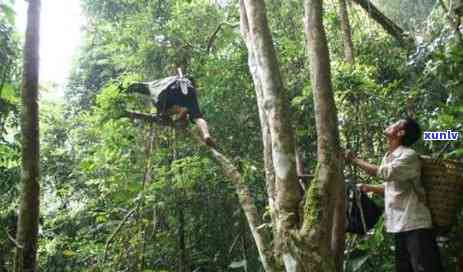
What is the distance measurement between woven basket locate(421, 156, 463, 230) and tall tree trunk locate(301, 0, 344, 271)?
70 cm

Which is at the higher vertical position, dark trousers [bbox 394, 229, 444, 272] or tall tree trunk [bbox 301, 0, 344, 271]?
tall tree trunk [bbox 301, 0, 344, 271]

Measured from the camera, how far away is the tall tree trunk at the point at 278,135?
3.11 metres

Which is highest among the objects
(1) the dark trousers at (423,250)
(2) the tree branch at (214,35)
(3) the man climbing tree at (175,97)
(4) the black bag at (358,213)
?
(2) the tree branch at (214,35)

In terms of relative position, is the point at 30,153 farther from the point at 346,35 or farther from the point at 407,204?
the point at 346,35

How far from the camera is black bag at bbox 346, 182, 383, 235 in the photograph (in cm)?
357

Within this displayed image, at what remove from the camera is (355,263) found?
13.9 feet

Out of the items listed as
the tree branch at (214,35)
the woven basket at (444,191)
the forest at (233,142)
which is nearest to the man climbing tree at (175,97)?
the forest at (233,142)

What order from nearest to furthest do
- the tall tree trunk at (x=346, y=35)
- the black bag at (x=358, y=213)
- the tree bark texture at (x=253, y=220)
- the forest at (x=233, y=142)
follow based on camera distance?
the forest at (x=233, y=142) < the tree bark texture at (x=253, y=220) < the black bag at (x=358, y=213) < the tall tree trunk at (x=346, y=35)

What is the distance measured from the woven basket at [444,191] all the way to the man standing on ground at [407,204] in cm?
6

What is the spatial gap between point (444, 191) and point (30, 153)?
3.09 m

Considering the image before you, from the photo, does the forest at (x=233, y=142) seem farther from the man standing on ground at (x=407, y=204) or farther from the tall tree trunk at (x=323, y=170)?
the man standing on ground at (x=407, y=204)

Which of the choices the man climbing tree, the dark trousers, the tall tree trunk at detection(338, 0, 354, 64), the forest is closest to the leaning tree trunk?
the forest

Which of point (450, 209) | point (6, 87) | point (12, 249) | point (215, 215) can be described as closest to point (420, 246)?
point (450, 209)

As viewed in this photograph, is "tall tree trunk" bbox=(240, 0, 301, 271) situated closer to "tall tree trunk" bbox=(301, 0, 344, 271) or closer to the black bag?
"tall tree trunk" bbox=(301, 0, 344, 271)
